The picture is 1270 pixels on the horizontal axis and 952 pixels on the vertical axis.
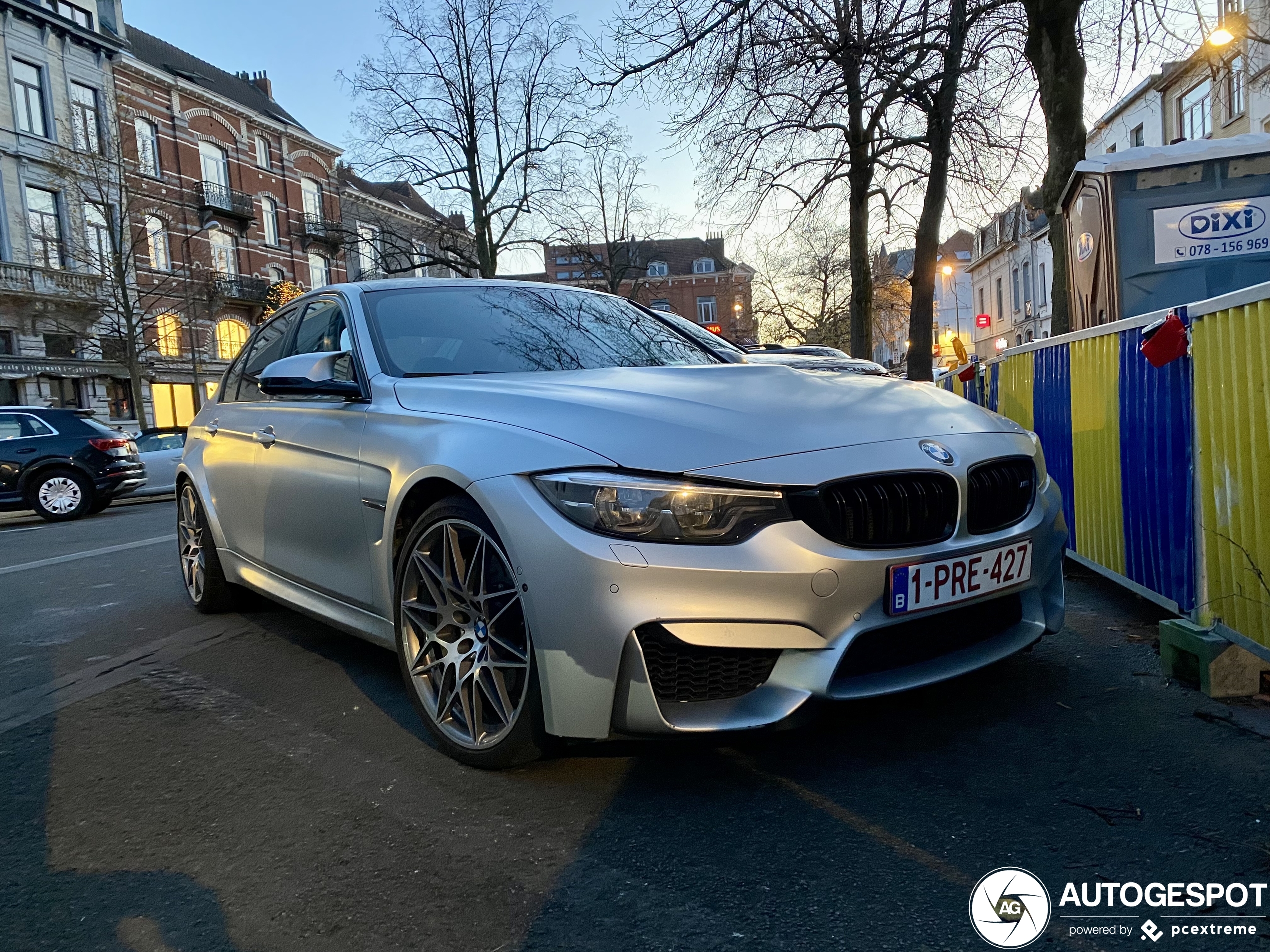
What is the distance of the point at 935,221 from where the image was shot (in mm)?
15977

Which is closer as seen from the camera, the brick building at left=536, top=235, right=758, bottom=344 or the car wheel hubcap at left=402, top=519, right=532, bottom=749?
the car wheel hubcap at left=402, top=519, right=532, bottom=749

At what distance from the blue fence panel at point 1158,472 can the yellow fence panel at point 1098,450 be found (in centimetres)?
8

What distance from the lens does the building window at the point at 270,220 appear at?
134 feet

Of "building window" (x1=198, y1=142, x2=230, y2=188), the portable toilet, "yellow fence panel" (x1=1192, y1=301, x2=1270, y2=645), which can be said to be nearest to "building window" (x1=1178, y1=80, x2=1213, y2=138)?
the portable toilet

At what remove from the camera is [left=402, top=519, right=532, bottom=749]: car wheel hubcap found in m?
2.56

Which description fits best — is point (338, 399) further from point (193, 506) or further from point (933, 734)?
point (933, 734)

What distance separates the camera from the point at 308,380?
130 inches

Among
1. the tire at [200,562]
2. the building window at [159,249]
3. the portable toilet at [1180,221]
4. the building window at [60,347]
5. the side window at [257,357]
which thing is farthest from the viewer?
the building window at [159,249]

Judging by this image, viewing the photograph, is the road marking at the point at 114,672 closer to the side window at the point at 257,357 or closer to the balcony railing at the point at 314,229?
the side window at the point at 257,357

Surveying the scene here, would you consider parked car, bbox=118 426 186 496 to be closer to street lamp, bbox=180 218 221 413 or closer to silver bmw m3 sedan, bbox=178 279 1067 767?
street lamp, bbox=180 218 221 413

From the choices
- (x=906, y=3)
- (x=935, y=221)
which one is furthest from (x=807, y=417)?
(x=935, y=221)

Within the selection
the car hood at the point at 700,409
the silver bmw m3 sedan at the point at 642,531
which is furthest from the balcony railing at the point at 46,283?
the car hood at the point at 700,409

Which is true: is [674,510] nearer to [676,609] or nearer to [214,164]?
[676,609]

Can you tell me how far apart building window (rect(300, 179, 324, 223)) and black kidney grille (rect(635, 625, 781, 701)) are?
45.3 metres
